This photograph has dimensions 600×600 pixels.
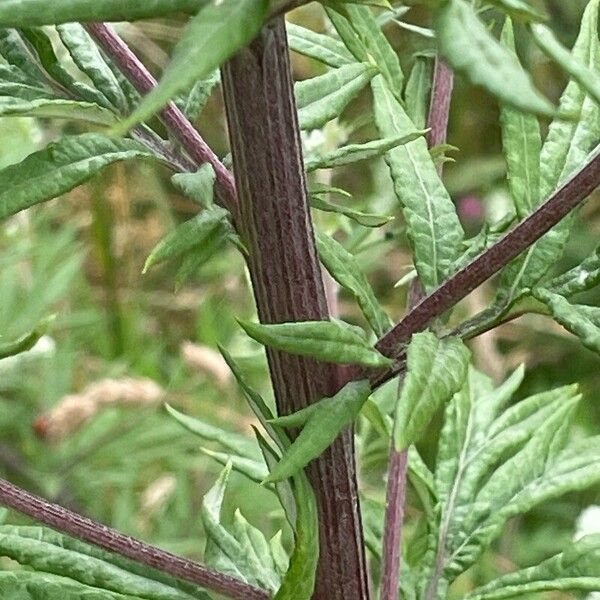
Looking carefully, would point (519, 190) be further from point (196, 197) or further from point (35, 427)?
point (35, 427)

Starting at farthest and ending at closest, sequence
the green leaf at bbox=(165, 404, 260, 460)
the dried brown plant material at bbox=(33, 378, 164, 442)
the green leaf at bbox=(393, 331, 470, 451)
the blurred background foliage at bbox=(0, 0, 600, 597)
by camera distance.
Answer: the blurred background foliage at bbox=(0, 0, 600, 597), the dried brown plant material at bbox=(33, 378, 164, 442), the green leaf at bbox=(165, 404, 260, 460), the green leaf at bbox=(393, 331, 470, 451)

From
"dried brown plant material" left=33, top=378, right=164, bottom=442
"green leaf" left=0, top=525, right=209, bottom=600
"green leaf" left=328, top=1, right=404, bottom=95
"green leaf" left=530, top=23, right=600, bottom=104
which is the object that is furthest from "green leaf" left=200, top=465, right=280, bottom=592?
"dried brown plant material" left=33, top=378, right=164, bottom=442

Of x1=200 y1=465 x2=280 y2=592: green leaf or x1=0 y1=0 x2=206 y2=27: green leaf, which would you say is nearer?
x1=0 y1=0 x2=206 y2=27: green leaf

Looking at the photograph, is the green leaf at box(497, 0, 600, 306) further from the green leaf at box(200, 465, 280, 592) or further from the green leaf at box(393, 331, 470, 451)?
the green leaf at box(200, 465, 280, 592)

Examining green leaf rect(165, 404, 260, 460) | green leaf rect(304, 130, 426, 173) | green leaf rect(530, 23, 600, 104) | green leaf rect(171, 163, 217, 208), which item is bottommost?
green leaf rect(530, 23, 600, 104)

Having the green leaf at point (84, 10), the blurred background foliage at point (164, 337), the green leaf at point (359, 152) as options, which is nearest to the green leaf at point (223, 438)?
the blurred background foliage at point (164, 337)

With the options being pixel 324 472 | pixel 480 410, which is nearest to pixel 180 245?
pixel 324 472
